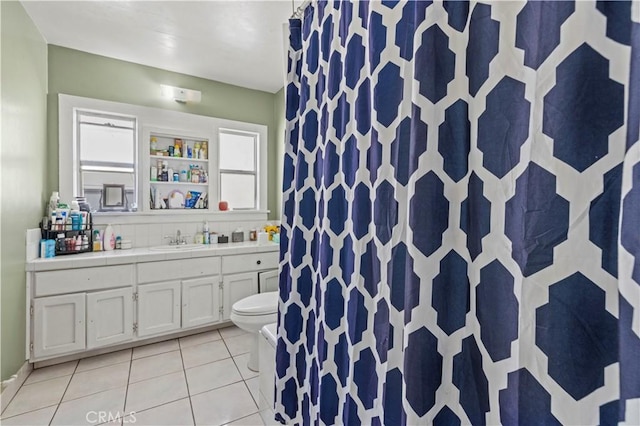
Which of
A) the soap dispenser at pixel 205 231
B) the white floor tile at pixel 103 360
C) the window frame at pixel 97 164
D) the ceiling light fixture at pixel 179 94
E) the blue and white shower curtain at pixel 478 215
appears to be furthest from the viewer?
the soap dispenser at pixel 205 231

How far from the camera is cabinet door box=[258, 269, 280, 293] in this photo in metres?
2.90

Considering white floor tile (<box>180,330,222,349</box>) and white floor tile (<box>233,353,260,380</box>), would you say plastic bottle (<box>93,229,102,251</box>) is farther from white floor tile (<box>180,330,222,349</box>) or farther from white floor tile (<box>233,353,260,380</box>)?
white floor tile (<box>233,353,260,380</box>)

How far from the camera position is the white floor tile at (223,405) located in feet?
5.42

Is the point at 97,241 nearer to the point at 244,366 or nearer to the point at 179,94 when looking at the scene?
the point at 179,94

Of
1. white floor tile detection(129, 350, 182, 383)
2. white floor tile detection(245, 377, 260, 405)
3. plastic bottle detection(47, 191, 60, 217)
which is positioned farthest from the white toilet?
plastic bottle detection(47, 191, 60, 217)

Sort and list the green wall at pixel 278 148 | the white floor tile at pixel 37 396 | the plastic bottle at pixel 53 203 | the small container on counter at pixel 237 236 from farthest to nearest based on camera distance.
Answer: the green wall at pixel 278 148 < the small container on counter at pixel 237 236 < the plastic bottle at pixel 53 203 < the white floor tile at pixel 37 396

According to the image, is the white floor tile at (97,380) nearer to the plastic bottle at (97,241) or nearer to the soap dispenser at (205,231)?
the plastic bottle at (97,241)

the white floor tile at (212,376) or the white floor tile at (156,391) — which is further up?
the white floor tile at (212,376)

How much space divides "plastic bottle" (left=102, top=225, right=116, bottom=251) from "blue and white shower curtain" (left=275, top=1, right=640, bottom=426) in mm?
2413

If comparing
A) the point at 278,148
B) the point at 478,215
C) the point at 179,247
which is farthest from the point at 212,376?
the point at 278,148

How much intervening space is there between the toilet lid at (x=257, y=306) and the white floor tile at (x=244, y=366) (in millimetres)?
449

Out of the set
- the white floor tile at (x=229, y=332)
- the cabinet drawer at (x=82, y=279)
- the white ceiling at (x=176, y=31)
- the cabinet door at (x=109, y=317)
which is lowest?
the white floor tile at (x=229, y=332)

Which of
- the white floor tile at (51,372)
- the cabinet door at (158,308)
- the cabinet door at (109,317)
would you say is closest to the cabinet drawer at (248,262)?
the cabinet door at (158,308)

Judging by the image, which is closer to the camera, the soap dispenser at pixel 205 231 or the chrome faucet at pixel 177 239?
the chrome faucet at pixel 177 239
